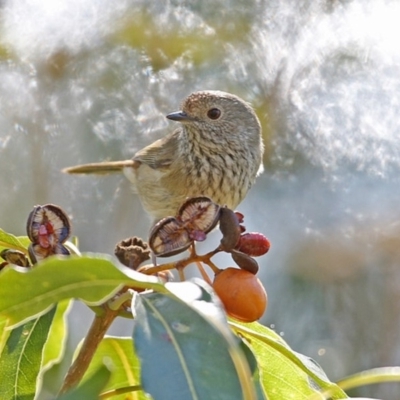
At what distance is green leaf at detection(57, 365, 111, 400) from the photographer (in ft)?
4.02

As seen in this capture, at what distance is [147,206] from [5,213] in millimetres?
2265

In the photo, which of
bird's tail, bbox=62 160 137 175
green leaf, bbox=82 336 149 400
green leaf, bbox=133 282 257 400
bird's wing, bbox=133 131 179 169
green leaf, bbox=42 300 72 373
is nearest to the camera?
green leaf, bbox=133 282 257 400

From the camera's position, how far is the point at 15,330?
1804 mm

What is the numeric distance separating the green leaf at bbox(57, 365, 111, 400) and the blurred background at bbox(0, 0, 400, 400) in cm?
502

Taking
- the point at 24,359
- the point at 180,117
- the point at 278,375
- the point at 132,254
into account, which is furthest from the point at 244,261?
the point at 180,117

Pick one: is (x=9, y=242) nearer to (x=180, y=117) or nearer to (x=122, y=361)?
(x=122, y=361)

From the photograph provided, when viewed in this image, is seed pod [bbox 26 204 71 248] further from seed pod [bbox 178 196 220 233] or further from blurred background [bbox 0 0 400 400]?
blurred background [bbox 0 0 400 400]

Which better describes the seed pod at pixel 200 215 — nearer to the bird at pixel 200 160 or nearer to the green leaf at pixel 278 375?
the green leaf at pixel 278 375

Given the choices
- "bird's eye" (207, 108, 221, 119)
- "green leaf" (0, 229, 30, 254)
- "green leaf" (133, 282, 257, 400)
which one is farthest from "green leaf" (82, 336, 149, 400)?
"bird's eye" (207, 108, 221, 119)

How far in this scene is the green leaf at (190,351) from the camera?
1.18 metres

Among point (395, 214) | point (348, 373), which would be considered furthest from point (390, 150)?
point (348, 373)

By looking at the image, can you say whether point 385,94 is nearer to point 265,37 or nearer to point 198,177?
point 265,37

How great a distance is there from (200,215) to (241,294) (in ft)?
0.53

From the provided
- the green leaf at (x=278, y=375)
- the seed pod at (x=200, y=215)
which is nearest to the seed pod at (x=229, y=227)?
the seed pod at (x=200, y=215)
